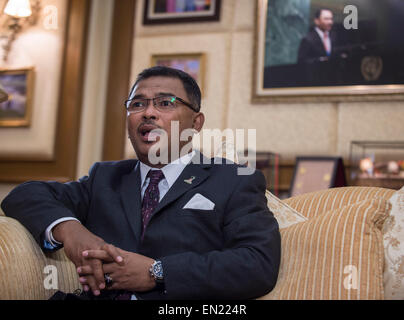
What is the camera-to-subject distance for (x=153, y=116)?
173 cm

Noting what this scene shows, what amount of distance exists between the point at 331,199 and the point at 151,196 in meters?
0.65

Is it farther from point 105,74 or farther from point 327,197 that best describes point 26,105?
point 327,197

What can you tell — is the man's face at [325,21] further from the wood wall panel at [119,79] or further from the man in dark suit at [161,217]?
the man in dark suit at [161,217]

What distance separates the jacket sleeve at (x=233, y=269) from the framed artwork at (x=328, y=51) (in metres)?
2.70

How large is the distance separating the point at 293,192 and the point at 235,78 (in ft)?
3.94

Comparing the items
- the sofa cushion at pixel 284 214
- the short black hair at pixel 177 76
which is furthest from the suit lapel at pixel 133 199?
the sofa cushion at pixel 284 214

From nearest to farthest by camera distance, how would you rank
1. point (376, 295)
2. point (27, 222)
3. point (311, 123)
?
point (376, 295) → point (27, 222) → point (311, 123)

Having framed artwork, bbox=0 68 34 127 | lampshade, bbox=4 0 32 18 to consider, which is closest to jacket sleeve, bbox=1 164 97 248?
framed artwork, bbox=0 68 34 127

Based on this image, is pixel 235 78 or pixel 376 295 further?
pixel 235 78

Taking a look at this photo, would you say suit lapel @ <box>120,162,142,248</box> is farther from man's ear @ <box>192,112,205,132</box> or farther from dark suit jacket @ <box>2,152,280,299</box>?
man's ear @ <box>192,112,205,132</box>

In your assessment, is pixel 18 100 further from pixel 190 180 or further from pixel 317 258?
pixel 317 258

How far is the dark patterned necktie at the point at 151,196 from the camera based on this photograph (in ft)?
5.27

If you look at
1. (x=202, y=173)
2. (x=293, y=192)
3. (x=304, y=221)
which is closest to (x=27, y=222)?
(x=202, y=173)

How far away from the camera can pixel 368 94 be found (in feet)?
12.3
